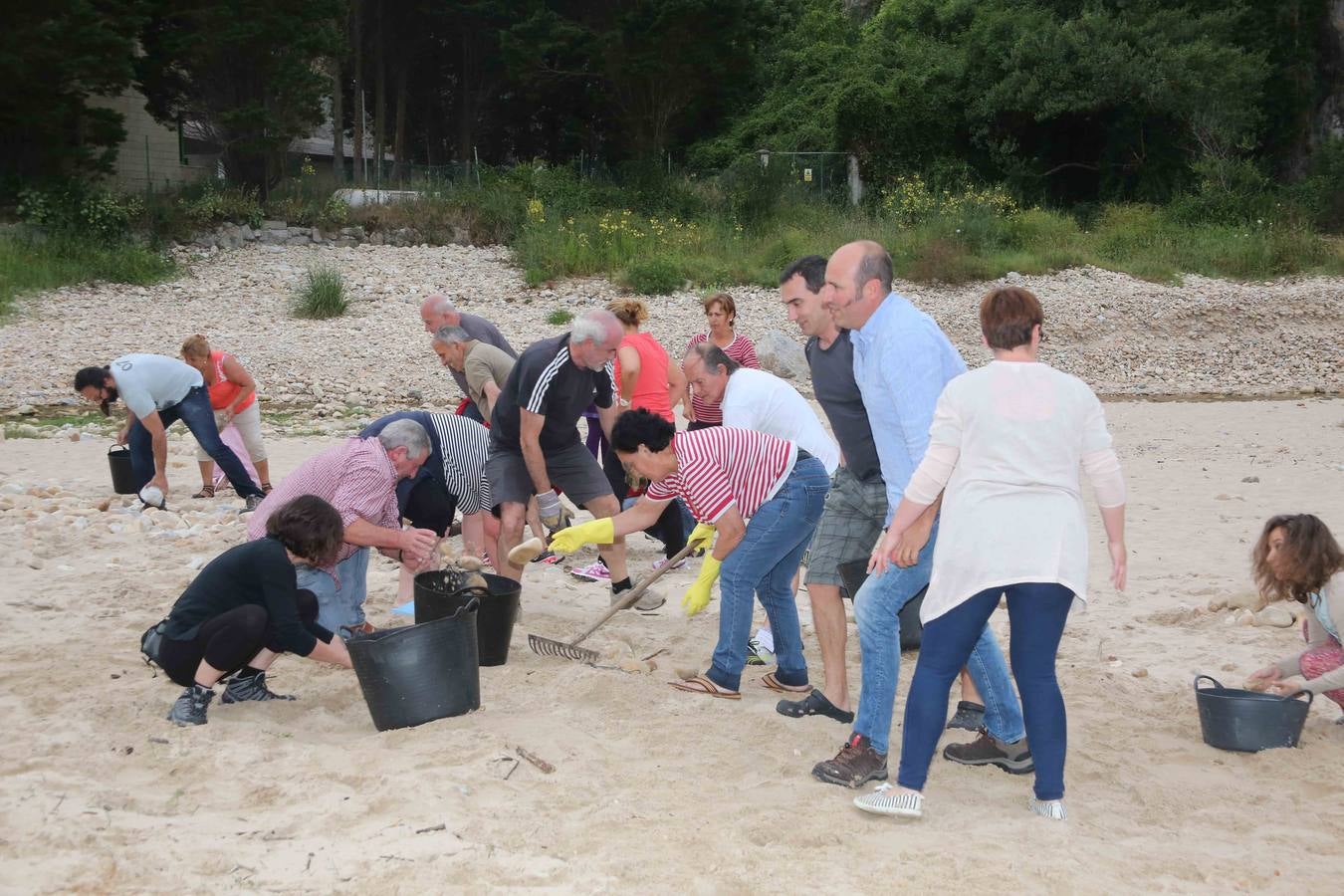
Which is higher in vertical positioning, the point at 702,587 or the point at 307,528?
the point at 307,528

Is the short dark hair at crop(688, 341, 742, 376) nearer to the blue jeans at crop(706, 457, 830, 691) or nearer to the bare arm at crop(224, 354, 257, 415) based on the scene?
the blue jeans at crop(706, 457, 830, 691)

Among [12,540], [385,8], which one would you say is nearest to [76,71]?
[385,8]

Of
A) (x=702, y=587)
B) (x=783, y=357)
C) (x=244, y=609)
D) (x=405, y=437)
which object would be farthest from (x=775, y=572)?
(x=783, y=357)

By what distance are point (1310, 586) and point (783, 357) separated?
40.1 ft

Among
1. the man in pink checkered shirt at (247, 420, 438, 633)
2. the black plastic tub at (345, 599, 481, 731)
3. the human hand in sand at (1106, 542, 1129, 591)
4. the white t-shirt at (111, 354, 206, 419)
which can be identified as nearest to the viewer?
the human hand in sand at (1106, 542, 1129, 591)

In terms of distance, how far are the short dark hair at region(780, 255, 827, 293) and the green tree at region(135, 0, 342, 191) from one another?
2192 centimetres

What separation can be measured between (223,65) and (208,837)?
23925 mm

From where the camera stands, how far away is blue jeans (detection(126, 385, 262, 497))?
28.6 ft

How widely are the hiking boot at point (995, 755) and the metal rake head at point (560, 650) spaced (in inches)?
70.1

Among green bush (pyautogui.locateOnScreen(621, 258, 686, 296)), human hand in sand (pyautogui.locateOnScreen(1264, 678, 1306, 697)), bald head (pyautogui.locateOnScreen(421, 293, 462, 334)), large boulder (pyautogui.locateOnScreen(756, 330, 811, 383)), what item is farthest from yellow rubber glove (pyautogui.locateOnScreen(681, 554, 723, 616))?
green bush (pyautogui.locateOnScreen(621, 258, 686, 296))

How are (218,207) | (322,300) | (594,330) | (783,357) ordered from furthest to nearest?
(218,207), (322,300), (783,357), (594,330)

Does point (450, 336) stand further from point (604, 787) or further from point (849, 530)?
point (604, 787)

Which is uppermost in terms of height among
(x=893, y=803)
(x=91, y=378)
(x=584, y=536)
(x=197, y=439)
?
(x=91, y=378)

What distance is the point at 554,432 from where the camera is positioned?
20.9 feet
